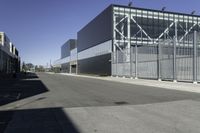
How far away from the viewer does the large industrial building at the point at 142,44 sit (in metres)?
29.9

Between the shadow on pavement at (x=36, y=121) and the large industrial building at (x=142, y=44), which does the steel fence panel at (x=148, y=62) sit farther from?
the shadow on pavement at (x=36, y=121)

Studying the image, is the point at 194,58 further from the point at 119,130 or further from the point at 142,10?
the point at 142,10

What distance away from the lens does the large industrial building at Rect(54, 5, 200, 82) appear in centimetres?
2986

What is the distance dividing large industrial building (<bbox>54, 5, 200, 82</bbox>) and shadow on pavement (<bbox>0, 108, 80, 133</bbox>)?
2020cm

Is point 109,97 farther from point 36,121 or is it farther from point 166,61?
point 166,61

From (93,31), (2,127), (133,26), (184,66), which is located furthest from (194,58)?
(93,31)

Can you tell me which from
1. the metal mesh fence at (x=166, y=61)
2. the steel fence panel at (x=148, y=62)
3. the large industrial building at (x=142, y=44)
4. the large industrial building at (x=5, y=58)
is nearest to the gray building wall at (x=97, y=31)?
the large industrial building at (x=142, y=44)

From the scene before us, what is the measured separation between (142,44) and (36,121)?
171 ft

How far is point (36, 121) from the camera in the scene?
8500 millimetres

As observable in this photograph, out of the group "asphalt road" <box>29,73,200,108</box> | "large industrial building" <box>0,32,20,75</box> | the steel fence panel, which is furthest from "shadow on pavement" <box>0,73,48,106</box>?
"large industrial building" <box>0,32,20,75</box>

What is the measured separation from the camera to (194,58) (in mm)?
27219

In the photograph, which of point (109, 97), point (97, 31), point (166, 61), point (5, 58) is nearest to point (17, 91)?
point (109, 97)

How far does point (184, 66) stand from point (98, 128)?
23456 mm

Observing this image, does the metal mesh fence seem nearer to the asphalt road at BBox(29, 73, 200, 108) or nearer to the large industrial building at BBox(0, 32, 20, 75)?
the asphalt road at BBox(29, 73, 200, 108)
